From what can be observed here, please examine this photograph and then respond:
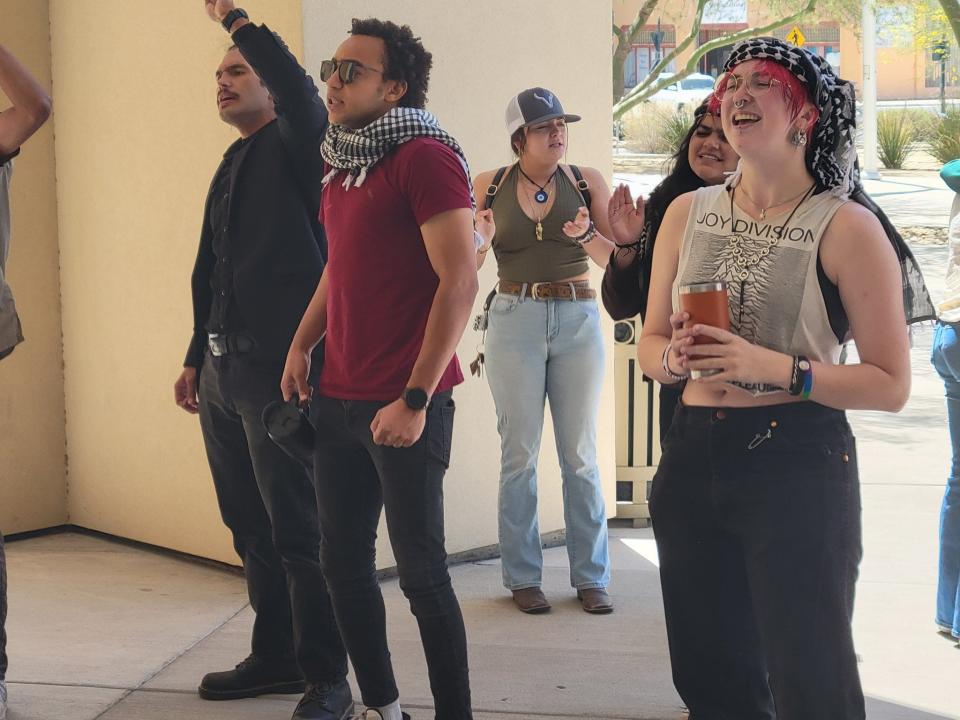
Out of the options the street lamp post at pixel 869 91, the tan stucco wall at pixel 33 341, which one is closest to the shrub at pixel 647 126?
the street lamp post at pixel 869 91

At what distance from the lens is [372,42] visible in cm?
328

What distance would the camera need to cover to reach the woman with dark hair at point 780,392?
2389 mm

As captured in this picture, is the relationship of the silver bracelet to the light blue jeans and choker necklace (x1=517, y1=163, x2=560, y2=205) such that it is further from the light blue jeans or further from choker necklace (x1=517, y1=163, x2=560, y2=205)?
choker necklace (x1=517, y1=163, x2=560, y2=205)

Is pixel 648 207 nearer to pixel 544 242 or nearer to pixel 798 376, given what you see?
pixel 798 376

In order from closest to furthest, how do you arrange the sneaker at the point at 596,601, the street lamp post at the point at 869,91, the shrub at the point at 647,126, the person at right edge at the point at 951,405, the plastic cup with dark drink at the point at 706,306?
1. the plastic cup with dark drink at the point at 706,306
2. the person at right edge at the point at 951,405
3. the sneaker at the point at 596,601
4. the street lamp post at the point at 869,91
5. the shrub at the point at 647,126

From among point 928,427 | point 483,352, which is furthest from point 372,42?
point 928,427

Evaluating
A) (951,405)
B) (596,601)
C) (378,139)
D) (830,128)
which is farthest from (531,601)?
(830,128)

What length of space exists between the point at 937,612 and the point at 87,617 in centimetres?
327

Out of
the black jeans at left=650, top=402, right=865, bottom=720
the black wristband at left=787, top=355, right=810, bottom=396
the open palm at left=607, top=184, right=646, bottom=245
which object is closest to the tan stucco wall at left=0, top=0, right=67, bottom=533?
the open palm at left=607, top=184, right=646, bottom=245

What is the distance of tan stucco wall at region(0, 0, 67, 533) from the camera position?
6.19 meters

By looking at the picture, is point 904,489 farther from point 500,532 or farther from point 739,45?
point 739,45

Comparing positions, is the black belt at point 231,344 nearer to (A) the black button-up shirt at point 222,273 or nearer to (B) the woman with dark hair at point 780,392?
(A) the black button-up shirt at point 222,273

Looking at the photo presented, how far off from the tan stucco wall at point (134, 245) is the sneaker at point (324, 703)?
2.03m

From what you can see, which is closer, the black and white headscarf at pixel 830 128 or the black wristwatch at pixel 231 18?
the black and white headscarf at pixel 830 128
